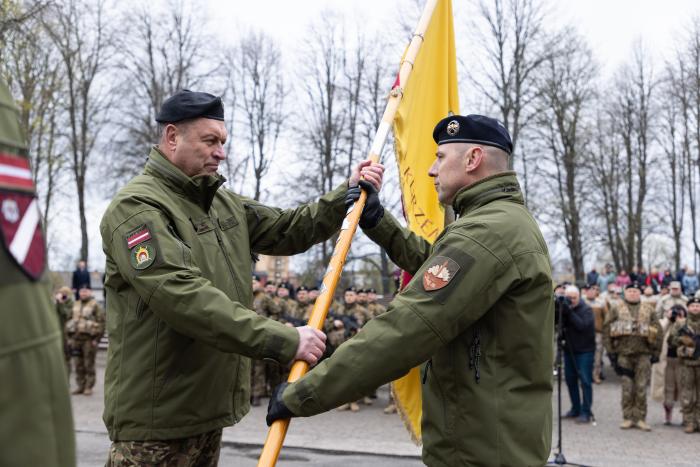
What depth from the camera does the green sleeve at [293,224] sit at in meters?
4.02

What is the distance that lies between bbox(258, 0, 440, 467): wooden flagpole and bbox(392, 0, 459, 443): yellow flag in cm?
9

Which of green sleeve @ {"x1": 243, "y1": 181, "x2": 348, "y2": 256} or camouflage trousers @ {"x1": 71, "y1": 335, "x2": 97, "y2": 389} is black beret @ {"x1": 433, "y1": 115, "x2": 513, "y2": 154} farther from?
camouflage trousers @ {"x1": 71, "y1": 335, "x2": 97, "y2": 389}

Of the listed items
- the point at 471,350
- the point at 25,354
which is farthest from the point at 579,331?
the point at 25,354

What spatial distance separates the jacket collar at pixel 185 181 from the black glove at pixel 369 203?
870 mm

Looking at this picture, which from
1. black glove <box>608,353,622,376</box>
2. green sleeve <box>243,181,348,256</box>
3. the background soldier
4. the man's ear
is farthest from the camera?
the background soldier

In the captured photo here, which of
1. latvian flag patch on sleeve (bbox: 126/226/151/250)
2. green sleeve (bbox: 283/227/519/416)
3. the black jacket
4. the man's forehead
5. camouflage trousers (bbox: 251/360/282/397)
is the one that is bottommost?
camouflage trousers (bbox: 251/360/282/397)

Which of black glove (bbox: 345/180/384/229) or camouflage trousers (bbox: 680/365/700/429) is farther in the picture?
camouflage trousers (bbox: 680/365/700/429)

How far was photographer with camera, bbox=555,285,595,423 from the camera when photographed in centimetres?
1130

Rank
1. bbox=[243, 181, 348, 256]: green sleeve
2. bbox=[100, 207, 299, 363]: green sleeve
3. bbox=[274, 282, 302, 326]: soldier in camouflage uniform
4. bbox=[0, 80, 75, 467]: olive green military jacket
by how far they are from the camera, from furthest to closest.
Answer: bbox=[274, 282, 302, 326]: soldier in camouflage uniform
bbox=[243, 181, 348, 256]: green sleeve
bbox=[100, 207, 299, 363]: green sleeve
bbox=[0, 80, 75, 467]: olive green military jacket

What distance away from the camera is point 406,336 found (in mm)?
2672

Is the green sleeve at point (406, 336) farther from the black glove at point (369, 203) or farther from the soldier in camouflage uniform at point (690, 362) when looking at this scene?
the soldier in camouflage uniform at point (690, 362)

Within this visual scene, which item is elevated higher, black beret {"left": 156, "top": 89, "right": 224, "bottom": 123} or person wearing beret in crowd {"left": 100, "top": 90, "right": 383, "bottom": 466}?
black beret {"left": 156, "top": 89, "right": 224, "bottom": 123}

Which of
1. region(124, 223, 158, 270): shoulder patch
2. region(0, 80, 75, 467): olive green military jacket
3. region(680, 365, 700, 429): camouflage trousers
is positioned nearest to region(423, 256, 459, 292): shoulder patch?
region(124, 223, 158, 270): shoulder patch

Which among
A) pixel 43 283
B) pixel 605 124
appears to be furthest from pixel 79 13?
pixel 43 283
